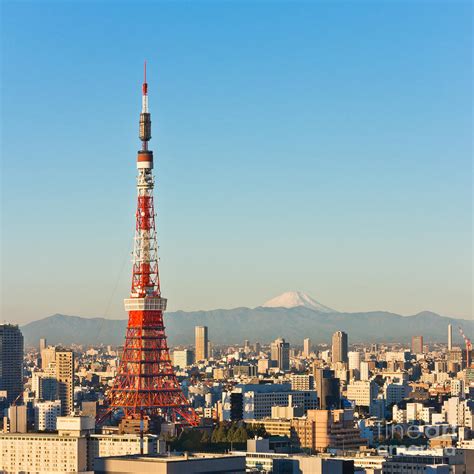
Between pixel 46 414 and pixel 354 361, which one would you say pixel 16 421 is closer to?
pixel 46 414

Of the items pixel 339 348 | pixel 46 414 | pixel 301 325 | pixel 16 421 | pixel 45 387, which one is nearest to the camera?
pixel 16 421

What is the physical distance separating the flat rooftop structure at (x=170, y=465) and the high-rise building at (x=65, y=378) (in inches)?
1525

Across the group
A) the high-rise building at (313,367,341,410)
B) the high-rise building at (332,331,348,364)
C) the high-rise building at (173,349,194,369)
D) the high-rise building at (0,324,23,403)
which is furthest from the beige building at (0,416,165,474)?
the high-rise building at (332,331,348,364)

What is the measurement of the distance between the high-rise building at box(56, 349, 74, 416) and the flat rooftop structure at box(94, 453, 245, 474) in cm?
3874

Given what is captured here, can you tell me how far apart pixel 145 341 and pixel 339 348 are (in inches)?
2464

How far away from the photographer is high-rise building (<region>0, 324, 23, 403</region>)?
85.2 metres

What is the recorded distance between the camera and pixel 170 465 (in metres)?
33.1

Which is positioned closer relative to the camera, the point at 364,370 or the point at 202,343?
the point at 364,370

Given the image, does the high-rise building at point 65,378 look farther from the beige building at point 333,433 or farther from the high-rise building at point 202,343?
the high-rise building at point 202,343

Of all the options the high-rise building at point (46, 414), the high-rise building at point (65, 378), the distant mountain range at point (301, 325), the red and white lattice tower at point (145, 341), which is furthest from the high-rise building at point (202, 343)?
the red and white lattice tower at point (145, 341)

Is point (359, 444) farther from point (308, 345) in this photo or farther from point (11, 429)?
point (308, 345)

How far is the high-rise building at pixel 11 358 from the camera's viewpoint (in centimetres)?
8519

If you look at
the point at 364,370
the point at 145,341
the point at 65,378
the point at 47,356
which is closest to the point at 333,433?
the point at 145,341

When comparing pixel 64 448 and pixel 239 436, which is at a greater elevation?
pixel 239 436
